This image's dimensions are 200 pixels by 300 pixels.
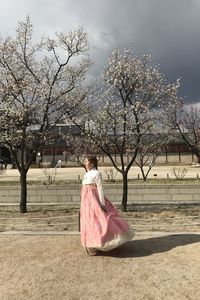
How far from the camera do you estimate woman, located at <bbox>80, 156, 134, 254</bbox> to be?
24.3ft

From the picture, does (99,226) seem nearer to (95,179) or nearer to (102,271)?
(95,179)

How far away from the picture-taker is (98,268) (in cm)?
686

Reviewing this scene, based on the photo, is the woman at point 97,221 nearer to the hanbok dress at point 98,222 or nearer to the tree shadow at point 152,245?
the hanbok dress at point 98,222

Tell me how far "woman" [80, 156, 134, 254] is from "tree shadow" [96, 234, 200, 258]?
0.24 metres

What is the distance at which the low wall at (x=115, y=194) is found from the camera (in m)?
19.5

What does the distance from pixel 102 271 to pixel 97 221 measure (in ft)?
3.22

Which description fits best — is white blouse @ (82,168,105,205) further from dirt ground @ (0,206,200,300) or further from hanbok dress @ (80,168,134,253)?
dirt ground @ (0,206,200,300)

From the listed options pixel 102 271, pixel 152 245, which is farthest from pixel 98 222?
pixel 152 245

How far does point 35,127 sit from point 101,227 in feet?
32.3

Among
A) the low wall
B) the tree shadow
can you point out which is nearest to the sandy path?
the tree shadow

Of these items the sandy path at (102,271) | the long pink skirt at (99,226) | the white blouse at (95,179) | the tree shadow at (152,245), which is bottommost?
the sandy path at (102,271)

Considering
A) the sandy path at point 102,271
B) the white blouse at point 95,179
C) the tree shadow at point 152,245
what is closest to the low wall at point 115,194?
the tree shadow at point 152,245

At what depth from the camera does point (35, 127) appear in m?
16.8

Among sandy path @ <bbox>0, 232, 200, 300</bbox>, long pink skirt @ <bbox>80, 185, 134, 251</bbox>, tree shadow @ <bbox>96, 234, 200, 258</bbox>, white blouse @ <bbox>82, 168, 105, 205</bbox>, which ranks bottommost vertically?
sandy path @ <bbox>0, 232, 200, 300</bbox>
